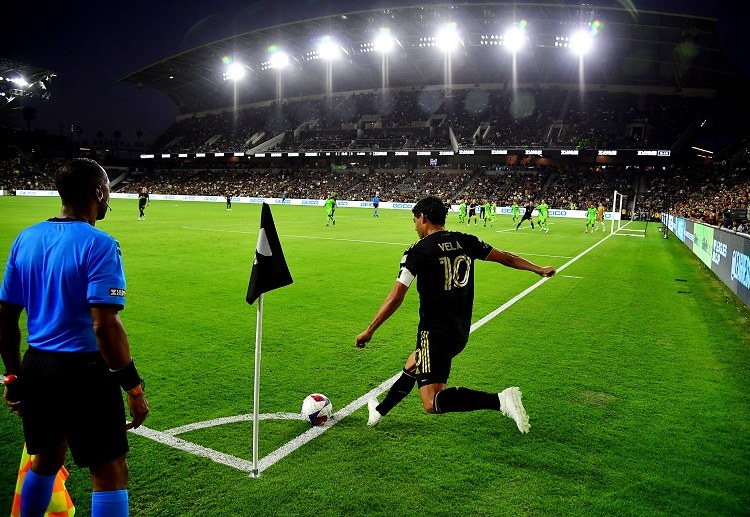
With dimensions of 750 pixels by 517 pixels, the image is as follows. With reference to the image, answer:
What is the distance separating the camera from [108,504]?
255 cm

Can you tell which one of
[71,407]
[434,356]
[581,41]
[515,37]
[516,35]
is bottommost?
[434,356]

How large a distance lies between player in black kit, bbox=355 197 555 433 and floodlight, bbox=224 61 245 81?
246ft

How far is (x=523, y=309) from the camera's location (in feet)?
32.6

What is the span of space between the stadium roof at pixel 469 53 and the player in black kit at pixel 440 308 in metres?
53.3

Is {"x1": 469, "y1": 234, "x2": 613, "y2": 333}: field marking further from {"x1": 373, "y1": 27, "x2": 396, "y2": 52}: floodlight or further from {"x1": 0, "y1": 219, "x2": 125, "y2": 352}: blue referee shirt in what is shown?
{"x1": 373, "y1": 27, "x2": 396, "y2": 52}: floodlight

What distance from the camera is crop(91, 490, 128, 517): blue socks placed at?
8.29ft

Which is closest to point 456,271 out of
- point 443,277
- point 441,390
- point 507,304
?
point 443,277

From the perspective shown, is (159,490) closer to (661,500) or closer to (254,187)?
(661,500)

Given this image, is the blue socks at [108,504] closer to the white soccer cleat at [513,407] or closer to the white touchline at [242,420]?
the white touchline at [242,420]

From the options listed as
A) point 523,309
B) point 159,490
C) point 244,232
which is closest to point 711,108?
point 244,232

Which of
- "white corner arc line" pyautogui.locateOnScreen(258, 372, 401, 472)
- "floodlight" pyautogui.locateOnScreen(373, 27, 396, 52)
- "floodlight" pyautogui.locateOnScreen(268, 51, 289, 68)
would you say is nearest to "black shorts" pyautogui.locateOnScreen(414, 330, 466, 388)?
"white corner arc line" pyautogui.locateOnScreen(258, 372, 401, 472)

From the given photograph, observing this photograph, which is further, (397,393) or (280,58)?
(280,58)

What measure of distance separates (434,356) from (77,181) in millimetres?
2897

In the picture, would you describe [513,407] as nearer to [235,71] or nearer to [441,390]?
[441,390]
